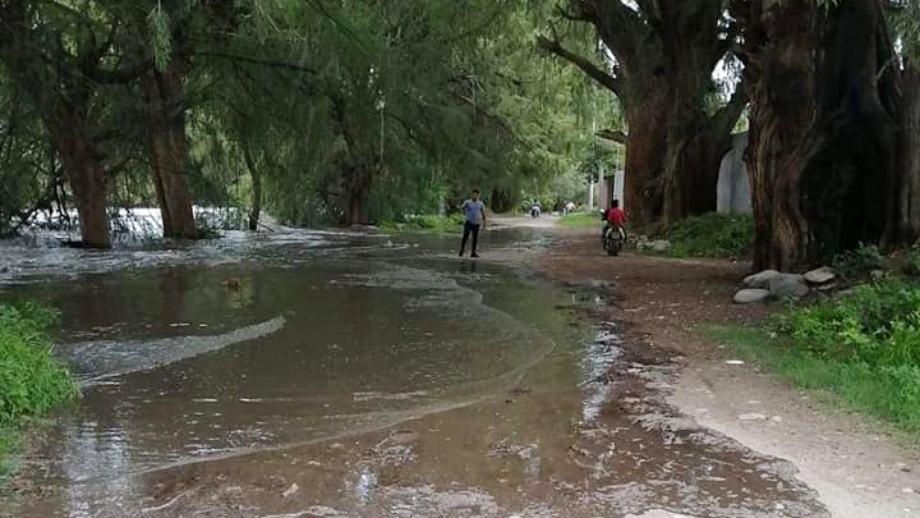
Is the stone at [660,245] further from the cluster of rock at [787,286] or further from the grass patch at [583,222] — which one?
the grass patch at [583,222]

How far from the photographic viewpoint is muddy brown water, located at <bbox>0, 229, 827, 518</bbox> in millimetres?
4848

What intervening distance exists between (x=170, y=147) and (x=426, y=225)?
20538 millimetres

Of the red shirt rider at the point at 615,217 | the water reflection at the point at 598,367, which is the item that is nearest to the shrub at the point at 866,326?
the water reflection at the point at 598,367

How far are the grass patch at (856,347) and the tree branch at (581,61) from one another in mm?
17064

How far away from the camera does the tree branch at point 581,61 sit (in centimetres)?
2636

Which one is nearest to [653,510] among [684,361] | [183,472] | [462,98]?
[183,472]

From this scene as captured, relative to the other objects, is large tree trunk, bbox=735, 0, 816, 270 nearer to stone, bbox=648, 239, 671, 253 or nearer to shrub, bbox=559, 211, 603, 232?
stone, bbox=648, 239, 671, 253

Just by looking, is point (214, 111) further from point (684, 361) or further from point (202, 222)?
point (684, 361)

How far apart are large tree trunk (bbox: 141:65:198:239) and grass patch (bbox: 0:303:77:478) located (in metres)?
12.4

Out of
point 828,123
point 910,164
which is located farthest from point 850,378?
point 828,123

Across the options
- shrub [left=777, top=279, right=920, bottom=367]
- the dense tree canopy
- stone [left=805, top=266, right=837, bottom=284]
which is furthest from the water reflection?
the dense tree canopy

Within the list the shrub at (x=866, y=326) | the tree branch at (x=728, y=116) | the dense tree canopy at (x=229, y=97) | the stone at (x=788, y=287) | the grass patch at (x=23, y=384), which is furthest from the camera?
the tree branch at (x=728, y=116)

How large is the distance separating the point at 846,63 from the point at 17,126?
16.0 meters

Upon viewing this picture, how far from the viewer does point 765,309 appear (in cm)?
1180
